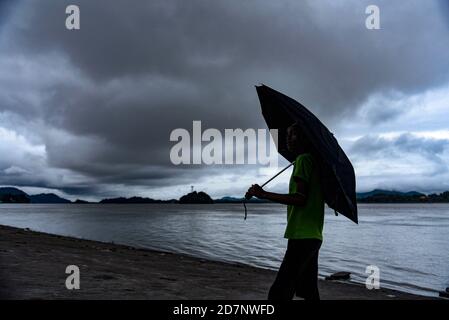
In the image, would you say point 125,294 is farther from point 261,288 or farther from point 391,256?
point 391,256

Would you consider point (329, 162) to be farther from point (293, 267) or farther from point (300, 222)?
point (293, 267)

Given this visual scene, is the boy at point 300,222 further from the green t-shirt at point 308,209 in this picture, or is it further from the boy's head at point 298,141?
the boy's head at point 298,141

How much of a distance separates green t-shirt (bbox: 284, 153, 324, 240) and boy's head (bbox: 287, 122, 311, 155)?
162 mm

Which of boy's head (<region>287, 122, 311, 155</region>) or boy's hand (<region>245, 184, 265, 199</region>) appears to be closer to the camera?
boy's hand (<region>245, 184, 265, 199</region>)

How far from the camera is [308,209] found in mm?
4004

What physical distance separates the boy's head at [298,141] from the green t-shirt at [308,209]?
16 centimetres

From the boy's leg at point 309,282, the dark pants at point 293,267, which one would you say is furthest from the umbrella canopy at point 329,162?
the boy's leg at point 309,282

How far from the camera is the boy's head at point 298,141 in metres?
4.21

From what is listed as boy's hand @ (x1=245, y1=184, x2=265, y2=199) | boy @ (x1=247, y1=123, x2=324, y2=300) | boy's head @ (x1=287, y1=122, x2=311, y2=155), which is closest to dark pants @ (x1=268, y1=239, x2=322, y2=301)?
boy @ (x1=247, y1=123, x2=324, y2=300)

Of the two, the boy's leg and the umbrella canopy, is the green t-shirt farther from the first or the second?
the boy's leg

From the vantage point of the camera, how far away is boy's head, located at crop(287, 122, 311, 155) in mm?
4211
